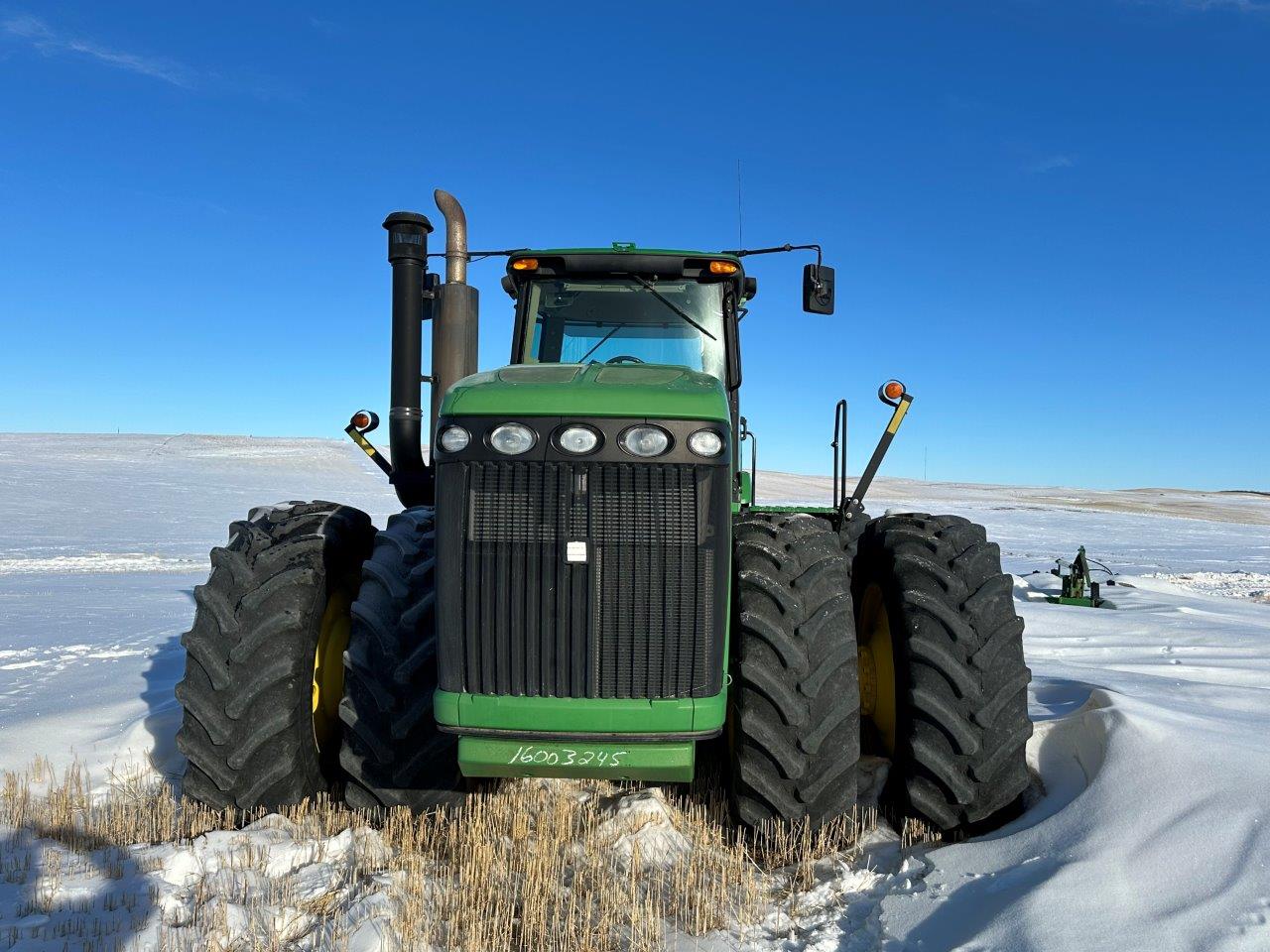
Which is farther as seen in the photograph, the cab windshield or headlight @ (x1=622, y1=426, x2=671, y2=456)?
the cab windshield

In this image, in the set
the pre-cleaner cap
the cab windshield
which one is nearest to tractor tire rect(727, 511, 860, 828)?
the cab windshield

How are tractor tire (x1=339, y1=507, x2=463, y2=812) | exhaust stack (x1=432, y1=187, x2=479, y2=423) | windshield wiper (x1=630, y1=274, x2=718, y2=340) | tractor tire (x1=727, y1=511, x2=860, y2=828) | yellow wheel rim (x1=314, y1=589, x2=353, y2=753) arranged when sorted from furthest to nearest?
1. exhaust stack (x1=432, y1=187, x2=479, y2=423)
2. windshield wiper (x1=630, y1=274, x2=718, y2=340)
3. yellow wheel rim (x1=314, y1=589, x2=353, y2=753)
4. tractor tire (x1=339, y1=507, x2=463, y2=812)
5. tractor tire (x1=727, y1=511, x2=860, y2=828)

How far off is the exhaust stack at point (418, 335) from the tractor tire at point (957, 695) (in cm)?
249

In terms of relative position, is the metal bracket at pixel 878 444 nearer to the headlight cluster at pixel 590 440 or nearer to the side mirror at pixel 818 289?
the side mirror at pixel 818 289

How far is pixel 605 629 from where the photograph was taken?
10.3 ft

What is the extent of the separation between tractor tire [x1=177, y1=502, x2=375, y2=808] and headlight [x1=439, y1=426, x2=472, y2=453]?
101cm

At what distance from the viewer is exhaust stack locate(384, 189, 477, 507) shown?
476 centimetres

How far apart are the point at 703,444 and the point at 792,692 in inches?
38.5

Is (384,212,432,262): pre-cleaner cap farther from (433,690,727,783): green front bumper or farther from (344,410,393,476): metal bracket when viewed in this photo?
(433,690,727,783): green front bumper

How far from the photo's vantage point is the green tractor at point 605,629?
3.13 m

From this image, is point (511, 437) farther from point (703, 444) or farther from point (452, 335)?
point (452, 335)

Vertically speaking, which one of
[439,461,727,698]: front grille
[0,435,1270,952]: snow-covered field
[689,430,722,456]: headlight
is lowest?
[0,435,1270,952]: snow-covered field

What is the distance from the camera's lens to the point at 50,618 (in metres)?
8.65

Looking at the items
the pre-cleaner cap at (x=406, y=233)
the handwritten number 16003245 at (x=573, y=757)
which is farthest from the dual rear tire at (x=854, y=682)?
the pre-cleaner cap at (x=406, y=233)
